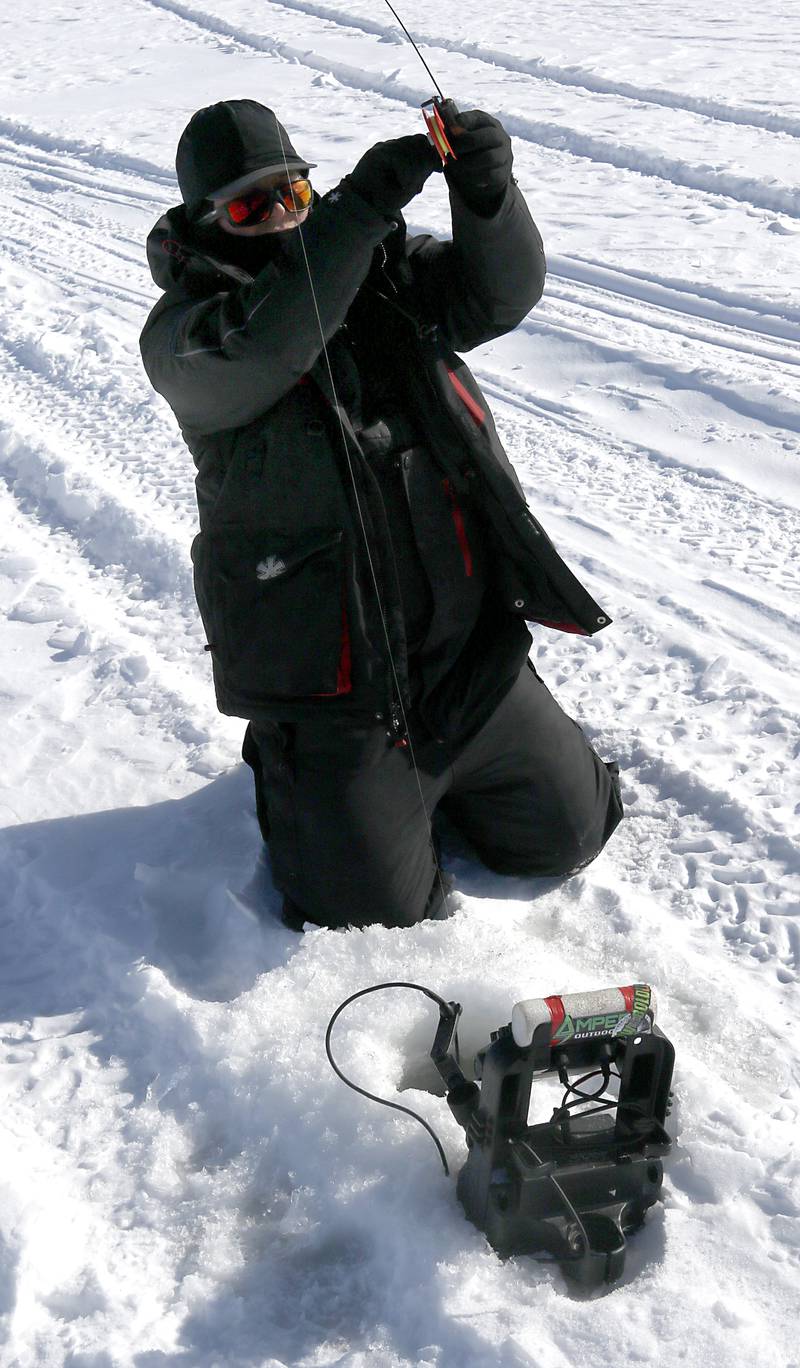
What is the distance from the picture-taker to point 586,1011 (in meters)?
1.82

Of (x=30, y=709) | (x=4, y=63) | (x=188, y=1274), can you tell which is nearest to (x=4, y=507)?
(x=30, y=709)

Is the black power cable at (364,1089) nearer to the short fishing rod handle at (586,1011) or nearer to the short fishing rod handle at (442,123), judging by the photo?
the short fishing rod handle at (586,1011)

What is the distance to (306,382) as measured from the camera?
237cm

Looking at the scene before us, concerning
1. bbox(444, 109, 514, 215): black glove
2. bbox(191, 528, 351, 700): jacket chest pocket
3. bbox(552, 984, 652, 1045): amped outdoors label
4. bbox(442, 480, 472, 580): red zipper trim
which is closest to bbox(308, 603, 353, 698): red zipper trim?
bbox(191, 528, 351, 700): jacket chest pocket

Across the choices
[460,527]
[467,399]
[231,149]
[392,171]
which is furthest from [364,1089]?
[231,149]

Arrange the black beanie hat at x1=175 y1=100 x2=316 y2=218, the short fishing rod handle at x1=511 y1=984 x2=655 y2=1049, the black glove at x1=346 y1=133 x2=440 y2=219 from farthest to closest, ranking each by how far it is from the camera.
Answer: the black beanie hat at x1=175 y1=100 x2=316 y2=218 → the black glove at x1=346 y1=133 x2=440 y2=219 → the short fishing rod handle at x1=511 y1=984 x2=655 y2=1049

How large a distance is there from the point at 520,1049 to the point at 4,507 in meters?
3.30

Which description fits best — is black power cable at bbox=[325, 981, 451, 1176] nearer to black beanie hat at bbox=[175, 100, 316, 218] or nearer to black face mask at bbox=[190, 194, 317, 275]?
black face mask at bbox=[190, 194, 317, 275]

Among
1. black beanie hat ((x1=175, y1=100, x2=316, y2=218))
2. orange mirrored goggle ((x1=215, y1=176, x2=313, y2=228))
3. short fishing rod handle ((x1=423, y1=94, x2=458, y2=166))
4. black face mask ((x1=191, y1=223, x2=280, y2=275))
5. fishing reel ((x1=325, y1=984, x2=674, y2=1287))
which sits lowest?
fishing reel ((x1=325, y1=984, x2=674, y2=1287))

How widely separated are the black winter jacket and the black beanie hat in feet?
0.36

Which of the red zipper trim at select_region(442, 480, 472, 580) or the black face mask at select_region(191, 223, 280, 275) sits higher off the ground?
the black face mask at select_region(191, 223, 280, 275)

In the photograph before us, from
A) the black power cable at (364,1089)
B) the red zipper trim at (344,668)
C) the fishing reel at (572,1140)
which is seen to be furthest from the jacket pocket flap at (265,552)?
the fishing reel at (572,1140)

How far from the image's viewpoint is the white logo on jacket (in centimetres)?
246

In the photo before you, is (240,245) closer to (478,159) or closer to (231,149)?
(231,149)
